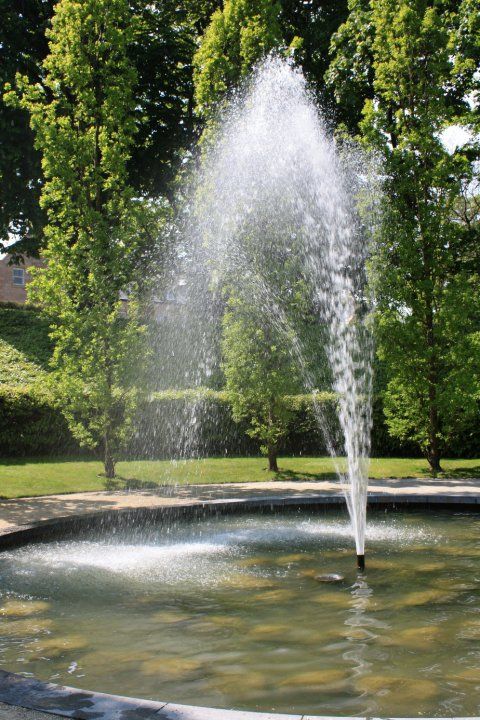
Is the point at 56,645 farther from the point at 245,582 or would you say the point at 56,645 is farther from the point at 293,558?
the point at 293,558

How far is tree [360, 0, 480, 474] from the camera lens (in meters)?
15.4

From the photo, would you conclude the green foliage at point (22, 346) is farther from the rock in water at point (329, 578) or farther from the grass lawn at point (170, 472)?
the rock in water at point (329, 578)

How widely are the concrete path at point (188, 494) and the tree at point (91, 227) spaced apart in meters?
2.34

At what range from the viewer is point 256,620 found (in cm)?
575

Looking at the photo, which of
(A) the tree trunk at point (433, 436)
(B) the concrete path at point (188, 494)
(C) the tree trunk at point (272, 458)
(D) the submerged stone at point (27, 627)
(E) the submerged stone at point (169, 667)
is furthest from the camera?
(C) the tree trunk at point (272, 458)

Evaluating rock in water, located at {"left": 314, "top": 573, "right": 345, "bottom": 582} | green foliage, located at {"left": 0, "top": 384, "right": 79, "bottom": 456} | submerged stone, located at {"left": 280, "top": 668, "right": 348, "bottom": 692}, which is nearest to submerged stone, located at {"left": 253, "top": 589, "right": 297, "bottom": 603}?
rock in water, located at {"left": 314, "top": 573, "right": 345, "bottom": 582}

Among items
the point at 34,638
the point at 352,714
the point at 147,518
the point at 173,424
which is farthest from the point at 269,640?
the point at 173,424

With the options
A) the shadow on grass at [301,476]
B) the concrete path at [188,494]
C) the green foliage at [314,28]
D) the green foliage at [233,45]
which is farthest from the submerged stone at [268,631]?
A: the green foliage at [314,28]

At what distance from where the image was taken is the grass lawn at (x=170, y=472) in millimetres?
13500

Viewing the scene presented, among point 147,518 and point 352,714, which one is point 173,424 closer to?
point 147,518

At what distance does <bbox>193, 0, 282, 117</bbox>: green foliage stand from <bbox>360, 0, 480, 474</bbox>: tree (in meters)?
2.57

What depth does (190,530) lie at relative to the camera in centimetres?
989

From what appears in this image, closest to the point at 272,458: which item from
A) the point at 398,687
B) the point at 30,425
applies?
the point at 30,425

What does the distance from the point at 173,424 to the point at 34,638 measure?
1377cm
